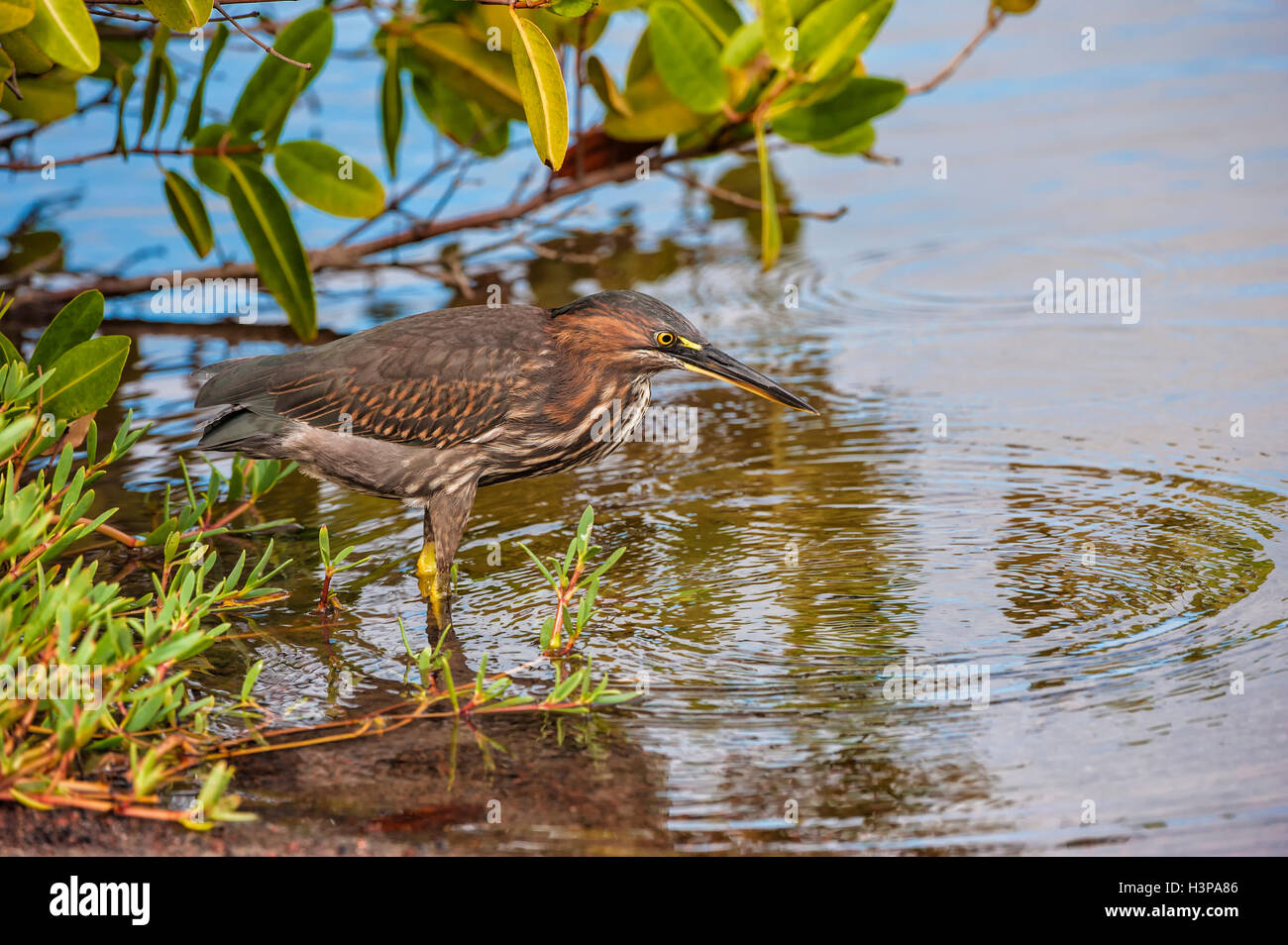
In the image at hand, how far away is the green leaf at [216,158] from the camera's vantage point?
20.3ft

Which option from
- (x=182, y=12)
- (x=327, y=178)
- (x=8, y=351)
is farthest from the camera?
(x=327, y=178)

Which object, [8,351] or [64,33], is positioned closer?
[64,33]

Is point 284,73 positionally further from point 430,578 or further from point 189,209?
point 430,578

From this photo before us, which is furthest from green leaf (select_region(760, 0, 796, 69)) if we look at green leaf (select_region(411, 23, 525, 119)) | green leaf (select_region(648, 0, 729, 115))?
green leaf (select_region(411, 23, 525, 119))

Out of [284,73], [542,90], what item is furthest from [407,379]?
[284,73]

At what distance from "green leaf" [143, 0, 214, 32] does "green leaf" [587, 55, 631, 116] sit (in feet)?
8.85

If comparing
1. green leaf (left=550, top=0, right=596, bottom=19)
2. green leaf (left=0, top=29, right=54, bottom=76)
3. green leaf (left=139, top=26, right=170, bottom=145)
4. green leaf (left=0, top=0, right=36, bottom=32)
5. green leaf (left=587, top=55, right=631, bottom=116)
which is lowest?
green leaf (left=0, top=0, right=36, bottom=32)

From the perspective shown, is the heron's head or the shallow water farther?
the heron's head

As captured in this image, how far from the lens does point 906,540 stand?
516 cm

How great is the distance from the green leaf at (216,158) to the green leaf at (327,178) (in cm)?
12

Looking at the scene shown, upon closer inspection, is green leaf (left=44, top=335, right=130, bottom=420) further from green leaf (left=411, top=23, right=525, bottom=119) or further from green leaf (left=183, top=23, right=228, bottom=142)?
green leaf (left=411, top=23, right=525, bottom=119)

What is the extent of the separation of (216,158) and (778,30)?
2370 mm

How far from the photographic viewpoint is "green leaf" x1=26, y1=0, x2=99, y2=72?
4203mm
